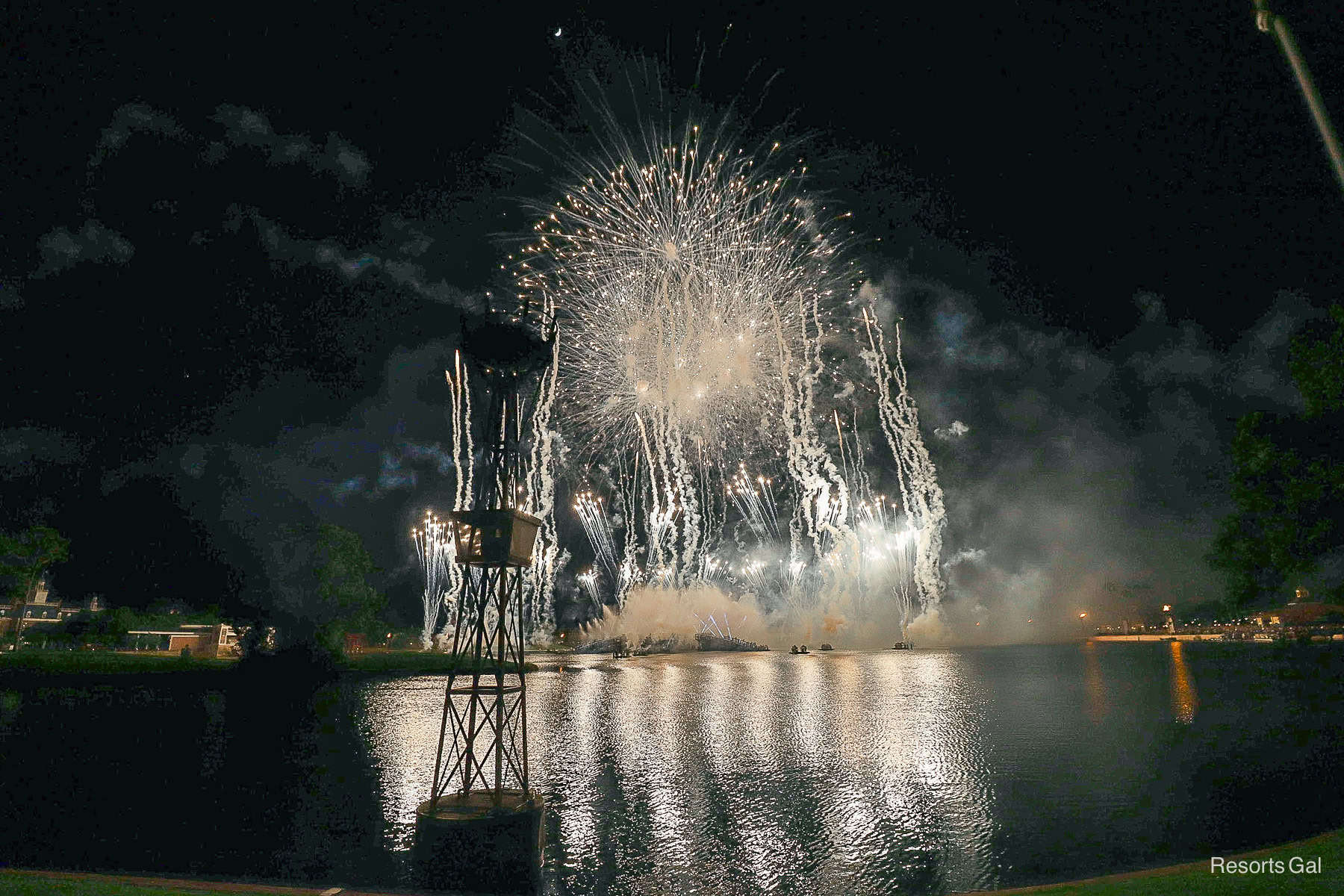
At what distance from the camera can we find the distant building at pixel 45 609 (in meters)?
73.6

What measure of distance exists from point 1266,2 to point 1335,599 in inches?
990

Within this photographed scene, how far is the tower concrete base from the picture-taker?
774 centimetres

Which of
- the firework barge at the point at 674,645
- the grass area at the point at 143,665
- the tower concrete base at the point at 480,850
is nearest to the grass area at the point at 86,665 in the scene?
the grass area at the point at 143,665

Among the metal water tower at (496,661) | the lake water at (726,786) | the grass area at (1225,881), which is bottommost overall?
the lake water at (726,786)

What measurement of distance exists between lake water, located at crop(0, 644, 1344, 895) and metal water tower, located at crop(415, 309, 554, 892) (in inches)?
41.2

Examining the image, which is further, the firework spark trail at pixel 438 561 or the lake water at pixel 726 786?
the firework spark trail at pixel 438 561

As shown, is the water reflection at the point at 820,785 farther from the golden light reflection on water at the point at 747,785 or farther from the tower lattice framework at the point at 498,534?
the tower lattice framework at the point at 498,534

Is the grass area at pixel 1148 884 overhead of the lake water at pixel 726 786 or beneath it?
overhead

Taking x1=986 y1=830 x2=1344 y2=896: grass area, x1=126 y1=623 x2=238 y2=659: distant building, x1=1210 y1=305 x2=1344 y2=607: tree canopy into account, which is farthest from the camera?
x1=126 y1=623 x2=238 y2=659: distant building

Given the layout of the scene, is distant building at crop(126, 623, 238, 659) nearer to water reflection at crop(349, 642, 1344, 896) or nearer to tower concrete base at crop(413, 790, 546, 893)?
water reflection at crop(349, 642, 1344, 896)

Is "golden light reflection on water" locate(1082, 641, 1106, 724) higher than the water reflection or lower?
lower

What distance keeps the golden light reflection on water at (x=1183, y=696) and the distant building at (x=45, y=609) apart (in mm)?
84568

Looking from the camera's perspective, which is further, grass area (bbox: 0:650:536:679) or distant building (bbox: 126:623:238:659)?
distant building (bbox: 126:623:238:659)

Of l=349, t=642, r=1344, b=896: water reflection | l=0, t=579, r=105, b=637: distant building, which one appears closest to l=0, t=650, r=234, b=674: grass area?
l=349, t=642, r=1344, b=896: water reflection
